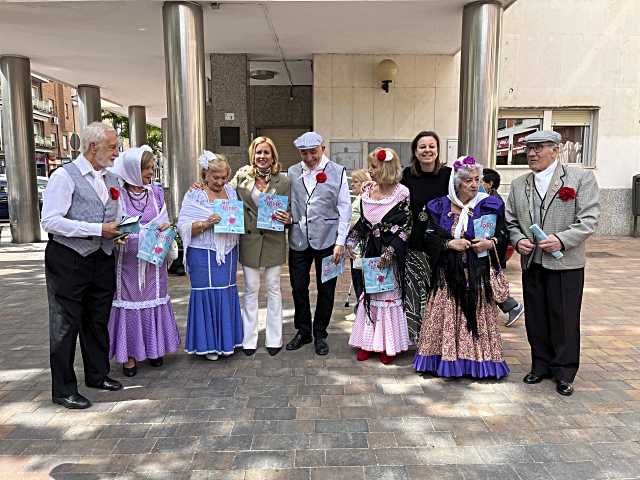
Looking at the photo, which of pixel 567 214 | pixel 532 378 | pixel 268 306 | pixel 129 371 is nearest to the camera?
pixel 567 214

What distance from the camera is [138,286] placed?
4.04 metres

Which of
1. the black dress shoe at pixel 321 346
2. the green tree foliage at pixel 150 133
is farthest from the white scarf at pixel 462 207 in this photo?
the green tree foliage at pixel 150 133

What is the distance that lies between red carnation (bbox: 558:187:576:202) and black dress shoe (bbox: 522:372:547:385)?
1.35m

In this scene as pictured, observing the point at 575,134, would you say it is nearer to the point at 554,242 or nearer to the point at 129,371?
the point at 554,242

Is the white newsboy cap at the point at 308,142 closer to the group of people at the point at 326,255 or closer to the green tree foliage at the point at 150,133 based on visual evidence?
the group of people at the point at 326,255

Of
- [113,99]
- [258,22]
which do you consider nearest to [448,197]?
[258,22]

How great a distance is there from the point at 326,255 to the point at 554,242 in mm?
1823

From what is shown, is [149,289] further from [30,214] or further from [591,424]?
[30,214]

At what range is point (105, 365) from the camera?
12.8 ft

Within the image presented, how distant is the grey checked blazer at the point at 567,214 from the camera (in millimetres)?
3605

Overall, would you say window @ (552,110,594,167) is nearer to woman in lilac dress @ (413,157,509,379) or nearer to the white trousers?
woman in lilac dress @ (413,157,509,379)

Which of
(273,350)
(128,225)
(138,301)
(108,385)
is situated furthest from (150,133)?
(128,225)

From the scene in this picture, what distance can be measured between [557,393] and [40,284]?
22.7ft

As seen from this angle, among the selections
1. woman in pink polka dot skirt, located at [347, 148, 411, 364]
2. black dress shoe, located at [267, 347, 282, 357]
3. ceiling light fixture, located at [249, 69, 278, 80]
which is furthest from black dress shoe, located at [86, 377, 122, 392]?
ceiling light fixture, located at [249, 69, 278, 80]
